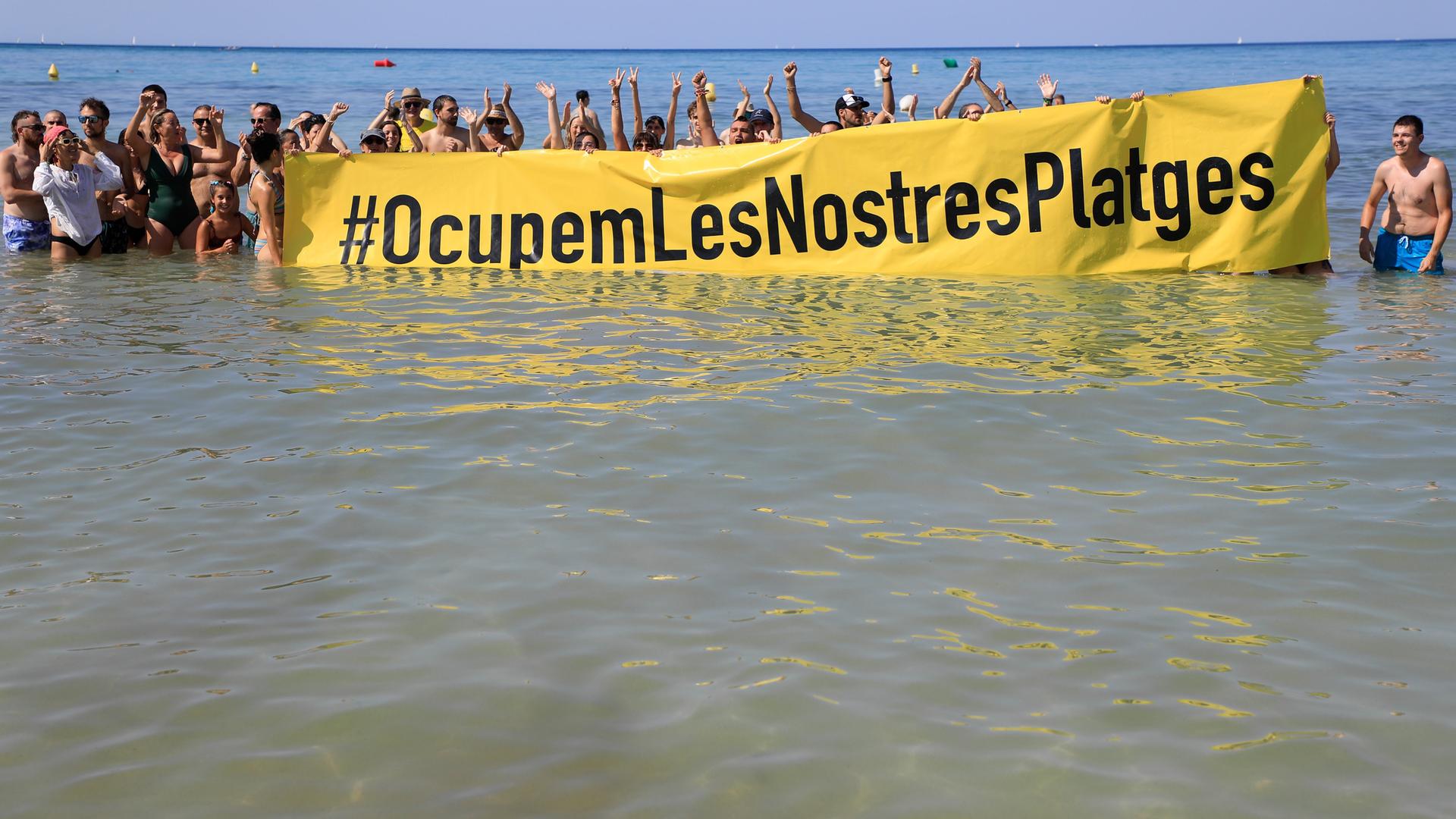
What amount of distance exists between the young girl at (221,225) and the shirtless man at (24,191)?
1.36m

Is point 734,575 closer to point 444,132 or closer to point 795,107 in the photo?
point 795,107

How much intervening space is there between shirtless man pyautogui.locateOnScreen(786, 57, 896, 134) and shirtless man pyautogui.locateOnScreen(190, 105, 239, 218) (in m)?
5.22

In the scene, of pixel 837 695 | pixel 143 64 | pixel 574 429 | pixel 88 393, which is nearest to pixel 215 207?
pixel 88 393

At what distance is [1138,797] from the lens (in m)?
3.06

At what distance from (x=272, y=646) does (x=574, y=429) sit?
96.4 inches

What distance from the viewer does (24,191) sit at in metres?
11.2

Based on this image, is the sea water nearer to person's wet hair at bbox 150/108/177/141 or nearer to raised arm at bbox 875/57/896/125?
person's wet hair at bbox 150/108/177/141

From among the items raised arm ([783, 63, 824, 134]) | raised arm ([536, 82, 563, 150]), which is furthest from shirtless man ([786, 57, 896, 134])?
raised arm ([536, 82, 563, 150])

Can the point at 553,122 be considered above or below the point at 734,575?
above

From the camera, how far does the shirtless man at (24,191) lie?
10938mm

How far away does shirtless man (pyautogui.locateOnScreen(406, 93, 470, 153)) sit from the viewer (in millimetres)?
11828

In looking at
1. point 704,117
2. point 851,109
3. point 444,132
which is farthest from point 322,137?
point 851,109

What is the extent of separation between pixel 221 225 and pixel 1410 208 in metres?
10.2

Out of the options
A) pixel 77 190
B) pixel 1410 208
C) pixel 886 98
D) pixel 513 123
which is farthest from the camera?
pixel 513 123
